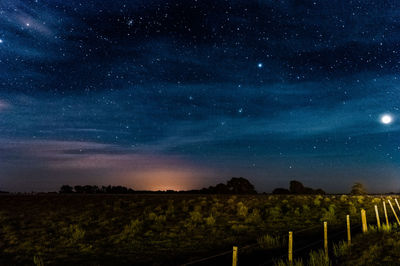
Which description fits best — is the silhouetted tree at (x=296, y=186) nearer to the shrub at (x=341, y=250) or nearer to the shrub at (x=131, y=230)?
the shrub at (x=131, y=230)

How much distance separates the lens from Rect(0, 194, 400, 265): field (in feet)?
49.6

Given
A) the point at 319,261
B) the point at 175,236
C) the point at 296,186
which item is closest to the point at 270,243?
the point at 319,261

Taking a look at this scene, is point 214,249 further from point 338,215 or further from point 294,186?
point 294,186

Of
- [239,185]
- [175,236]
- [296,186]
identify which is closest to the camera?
[175,236]

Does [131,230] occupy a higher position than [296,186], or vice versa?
[296,186]

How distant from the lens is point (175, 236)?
20.7 m

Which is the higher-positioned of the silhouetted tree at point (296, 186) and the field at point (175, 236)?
the silhouetted tree at point (296, 186)

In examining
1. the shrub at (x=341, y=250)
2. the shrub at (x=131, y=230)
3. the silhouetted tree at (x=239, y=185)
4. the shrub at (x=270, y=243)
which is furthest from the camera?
the silhouetted tree at (x=239, y=185)

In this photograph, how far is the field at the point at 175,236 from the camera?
15.1 m

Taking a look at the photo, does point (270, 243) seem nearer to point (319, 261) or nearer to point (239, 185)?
point (319, 261)

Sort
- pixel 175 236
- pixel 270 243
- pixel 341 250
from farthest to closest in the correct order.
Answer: pixel 175 236
pixel 270 243
pixel 341 250

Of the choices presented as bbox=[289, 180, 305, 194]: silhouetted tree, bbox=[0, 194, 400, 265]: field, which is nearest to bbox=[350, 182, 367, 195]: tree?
bbox=[289, 180, 305, 194]: silhouetted tree

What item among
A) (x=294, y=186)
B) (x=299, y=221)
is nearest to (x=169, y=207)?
(x=299, y=221)

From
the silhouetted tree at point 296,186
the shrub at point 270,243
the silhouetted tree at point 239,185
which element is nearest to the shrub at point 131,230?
the shrub at point 270,243
